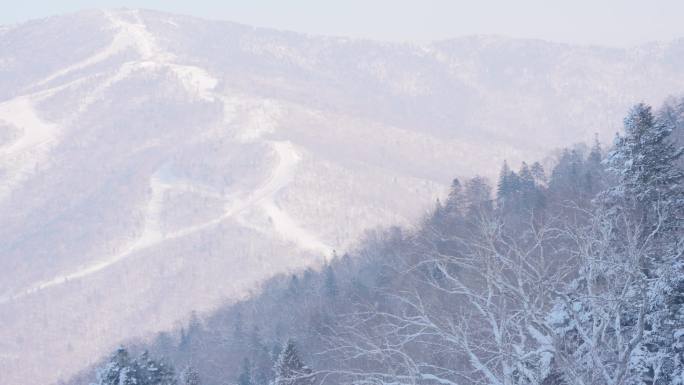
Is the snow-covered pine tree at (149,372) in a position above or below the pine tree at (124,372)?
below

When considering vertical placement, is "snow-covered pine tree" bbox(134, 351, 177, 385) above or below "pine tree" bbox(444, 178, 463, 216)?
above

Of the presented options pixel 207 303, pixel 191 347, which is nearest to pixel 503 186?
pixel 191 347

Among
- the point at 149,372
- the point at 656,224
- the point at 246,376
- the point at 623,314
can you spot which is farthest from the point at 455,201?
the point at 623,314

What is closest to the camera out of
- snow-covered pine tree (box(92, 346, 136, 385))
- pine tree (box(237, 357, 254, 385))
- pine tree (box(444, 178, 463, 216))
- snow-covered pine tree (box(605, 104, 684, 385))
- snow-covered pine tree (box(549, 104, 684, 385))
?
snow-covered pine tree (box(549, 104, 684, 385))

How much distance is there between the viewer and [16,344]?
193 metres

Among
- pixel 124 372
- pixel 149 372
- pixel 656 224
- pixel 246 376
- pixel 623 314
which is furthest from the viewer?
pixel 246 376

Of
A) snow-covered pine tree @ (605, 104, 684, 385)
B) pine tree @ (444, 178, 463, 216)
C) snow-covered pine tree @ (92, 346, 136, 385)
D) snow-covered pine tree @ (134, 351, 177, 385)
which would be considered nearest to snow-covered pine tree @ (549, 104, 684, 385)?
snow-covered pine tree @ (605, 104, 684, 385)

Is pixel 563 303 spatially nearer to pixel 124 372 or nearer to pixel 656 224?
pixel 656 224

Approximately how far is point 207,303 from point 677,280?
165917mm

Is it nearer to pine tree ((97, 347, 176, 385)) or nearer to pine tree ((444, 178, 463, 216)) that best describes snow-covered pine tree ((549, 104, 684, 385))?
pine tree ((97, 347, 176, 385))

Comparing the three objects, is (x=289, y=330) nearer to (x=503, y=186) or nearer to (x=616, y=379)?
(x=503, y=186)

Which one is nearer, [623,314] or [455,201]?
[623,314]

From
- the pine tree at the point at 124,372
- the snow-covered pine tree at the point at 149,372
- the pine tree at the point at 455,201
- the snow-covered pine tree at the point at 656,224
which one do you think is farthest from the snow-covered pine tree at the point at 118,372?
the pine tree at the point at 455,201

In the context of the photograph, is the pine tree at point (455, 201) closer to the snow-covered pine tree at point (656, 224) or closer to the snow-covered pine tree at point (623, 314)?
the snow-covered pine tree at point (656, 224)
